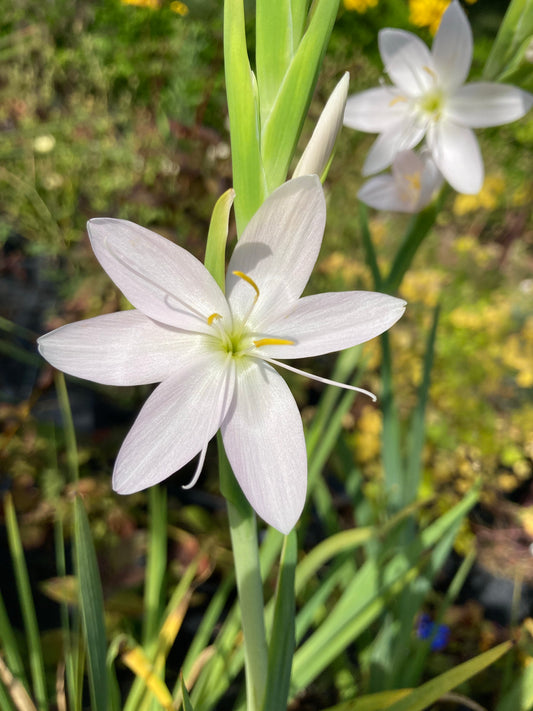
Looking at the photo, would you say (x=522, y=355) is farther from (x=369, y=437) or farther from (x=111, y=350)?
(x=111, y=350)

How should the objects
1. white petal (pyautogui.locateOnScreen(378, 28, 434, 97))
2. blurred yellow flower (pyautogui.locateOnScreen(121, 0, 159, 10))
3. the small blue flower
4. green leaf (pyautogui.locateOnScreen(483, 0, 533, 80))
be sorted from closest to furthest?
green leaf (pyautogui.locateOnScreen(483, 0, 533, 80))
white petal (pyautogui.locateOnScreen(378, 28, 434, 97))
the small blue flower
blurred yellow flower (pyautogui.locateOnScreen(121, 0, 159, 10))

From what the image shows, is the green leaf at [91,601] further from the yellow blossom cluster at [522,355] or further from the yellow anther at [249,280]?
the yellow blossom cluster at [522,355]

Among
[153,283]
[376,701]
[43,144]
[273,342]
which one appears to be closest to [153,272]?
[153,283]

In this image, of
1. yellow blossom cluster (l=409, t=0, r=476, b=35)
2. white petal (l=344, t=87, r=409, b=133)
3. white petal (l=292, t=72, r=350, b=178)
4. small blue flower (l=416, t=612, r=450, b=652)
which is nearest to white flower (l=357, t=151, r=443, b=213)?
white petal (l=344, t=87, r=409, b=133)

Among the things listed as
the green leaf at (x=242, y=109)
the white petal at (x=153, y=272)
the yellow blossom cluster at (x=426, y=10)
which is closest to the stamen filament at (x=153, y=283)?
the white petal at (x=153, y=272)

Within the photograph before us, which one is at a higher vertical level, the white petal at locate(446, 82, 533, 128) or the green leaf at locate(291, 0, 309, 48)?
the white petal at locate(446, 82, 533, 128)

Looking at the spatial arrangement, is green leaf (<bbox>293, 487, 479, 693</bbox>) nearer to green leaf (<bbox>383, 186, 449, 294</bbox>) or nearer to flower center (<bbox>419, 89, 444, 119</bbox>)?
green leaf (<bbox>383, 186, 449, 294</bbox>)
